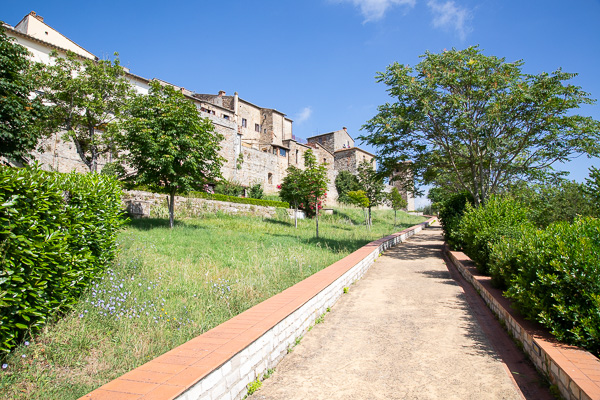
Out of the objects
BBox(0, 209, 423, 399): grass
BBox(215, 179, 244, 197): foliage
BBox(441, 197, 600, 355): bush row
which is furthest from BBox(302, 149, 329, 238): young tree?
BBox(441, 197, 600, 355): bush row

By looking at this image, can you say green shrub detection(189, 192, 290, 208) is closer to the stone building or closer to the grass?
the stone building

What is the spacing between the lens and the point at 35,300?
3.22 m

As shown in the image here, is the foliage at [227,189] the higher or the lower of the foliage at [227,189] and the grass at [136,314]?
the higher

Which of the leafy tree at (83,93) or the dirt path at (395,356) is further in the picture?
the leafy tree at (83,93)

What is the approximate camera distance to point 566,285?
3.61 metres

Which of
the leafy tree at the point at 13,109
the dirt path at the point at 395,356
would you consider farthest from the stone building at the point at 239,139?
the dirt path at the point at 395,356

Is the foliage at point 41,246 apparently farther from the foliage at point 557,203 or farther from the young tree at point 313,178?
the young tree at point 313,178

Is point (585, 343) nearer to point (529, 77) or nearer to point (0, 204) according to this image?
point (0, 204)

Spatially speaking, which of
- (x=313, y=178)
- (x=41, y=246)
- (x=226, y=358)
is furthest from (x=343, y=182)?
(x=226, y=358)

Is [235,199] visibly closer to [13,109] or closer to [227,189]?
[227,189]

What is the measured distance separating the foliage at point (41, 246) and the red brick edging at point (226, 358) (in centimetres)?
133

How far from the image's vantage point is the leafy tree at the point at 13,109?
45.4 ft

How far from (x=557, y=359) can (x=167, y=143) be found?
12.5m

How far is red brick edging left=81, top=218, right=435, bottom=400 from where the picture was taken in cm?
229
